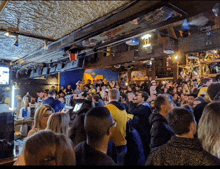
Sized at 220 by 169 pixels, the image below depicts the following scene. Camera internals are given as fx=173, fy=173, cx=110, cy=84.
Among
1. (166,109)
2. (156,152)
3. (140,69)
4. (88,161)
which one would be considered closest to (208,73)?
(140,69)

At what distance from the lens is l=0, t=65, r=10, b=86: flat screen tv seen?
11.9 feet

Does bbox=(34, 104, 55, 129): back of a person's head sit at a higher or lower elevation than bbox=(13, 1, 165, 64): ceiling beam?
lower

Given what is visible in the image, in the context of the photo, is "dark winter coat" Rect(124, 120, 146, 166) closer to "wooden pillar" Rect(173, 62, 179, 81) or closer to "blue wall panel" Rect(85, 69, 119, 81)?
"wooden pillar" Rect(173, 62, 179, 81)

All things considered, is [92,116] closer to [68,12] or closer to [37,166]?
[37,166]

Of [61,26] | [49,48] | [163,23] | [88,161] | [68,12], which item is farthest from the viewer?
[49,48]

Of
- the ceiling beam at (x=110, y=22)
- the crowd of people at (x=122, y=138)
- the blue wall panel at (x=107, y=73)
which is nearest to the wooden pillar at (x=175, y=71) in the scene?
the blue wall panel at (x=107, y=73)

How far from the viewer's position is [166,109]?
2727 mm

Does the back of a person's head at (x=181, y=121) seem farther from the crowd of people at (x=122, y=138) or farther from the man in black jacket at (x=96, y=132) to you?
the man in black jacket at (x=96, y=132)

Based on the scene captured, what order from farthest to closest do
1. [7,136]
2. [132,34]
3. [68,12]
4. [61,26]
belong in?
[7,136]
[132,34]
[61,26]
[68,12]

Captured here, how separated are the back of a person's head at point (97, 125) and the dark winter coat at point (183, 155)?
0.47 m

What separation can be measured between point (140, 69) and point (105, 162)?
1218cm

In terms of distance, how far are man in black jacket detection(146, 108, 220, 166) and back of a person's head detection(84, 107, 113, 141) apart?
47cm

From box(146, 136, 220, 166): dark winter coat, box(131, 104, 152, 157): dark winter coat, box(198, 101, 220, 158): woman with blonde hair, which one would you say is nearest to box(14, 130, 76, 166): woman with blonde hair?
box(146, 136, 220, 166): dark winter coat

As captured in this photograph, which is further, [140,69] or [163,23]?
[140,69]
